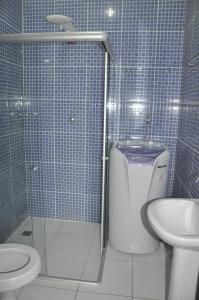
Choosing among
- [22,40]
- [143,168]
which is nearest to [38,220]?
[143,168]

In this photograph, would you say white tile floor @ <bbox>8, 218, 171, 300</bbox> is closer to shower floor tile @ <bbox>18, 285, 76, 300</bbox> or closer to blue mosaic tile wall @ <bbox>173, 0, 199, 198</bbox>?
shower floor tile @ <bbox>18, 285, 76, 300</bbox>

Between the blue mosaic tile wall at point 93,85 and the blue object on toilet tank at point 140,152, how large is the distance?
384 mm

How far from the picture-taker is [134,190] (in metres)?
2.04

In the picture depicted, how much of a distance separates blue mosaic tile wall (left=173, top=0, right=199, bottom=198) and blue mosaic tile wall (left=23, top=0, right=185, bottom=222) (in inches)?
7.1

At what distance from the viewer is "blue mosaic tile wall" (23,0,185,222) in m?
2.30

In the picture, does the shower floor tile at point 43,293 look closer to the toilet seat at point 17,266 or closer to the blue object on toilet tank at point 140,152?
the toilet seat at point 17,266

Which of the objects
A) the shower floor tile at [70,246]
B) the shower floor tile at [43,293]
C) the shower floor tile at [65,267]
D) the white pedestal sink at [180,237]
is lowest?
the shower floor tile at [43,293]

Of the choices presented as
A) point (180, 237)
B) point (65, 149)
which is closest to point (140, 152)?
point (65, 149)

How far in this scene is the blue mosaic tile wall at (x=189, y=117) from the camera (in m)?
1.78

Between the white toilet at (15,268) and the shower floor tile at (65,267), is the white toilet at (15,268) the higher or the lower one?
the higher one

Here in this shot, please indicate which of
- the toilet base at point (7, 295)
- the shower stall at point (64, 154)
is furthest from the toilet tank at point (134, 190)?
the toilet base at point (7, 295)

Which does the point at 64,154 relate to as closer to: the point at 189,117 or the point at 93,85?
the point at 93,85

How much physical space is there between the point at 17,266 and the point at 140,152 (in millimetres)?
1205

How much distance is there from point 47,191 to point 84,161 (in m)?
0.52
